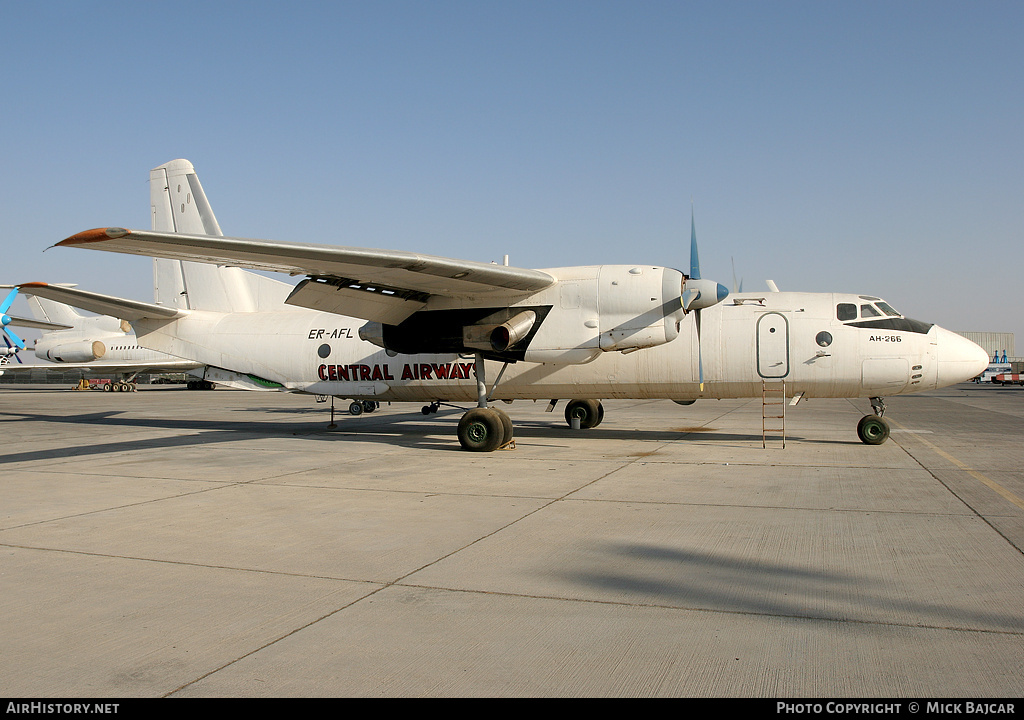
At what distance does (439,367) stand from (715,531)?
961 centimetres

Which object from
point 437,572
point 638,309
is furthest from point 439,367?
point 437,572

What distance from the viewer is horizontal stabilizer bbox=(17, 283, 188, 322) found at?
11594 millimetres

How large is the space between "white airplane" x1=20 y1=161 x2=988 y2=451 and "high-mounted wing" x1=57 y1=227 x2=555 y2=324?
0.13 feet

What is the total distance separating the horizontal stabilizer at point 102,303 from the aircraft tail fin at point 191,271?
0.85 m

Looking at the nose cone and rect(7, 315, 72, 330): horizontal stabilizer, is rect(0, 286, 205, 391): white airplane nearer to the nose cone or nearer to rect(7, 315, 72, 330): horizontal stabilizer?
rect(7, 315, 72, 330): horizontal stabilizer

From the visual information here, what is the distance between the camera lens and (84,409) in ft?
91.4

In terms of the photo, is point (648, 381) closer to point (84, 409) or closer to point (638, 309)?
point (638, 309)

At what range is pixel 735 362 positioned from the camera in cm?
1379

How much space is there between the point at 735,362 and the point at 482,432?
5233 mm

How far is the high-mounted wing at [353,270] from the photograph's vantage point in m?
8.75

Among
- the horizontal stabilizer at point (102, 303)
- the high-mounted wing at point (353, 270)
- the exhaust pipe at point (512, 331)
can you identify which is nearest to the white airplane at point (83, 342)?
the horizontal stabilizer at point (102, 303)

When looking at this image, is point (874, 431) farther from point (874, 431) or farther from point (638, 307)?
point (638, 307)

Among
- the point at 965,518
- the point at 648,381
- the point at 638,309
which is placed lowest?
the point at 965,518

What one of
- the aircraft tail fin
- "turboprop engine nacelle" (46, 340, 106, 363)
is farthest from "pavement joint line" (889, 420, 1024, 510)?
"turboprop engine nacelle" (46, 340, 106, 363)
